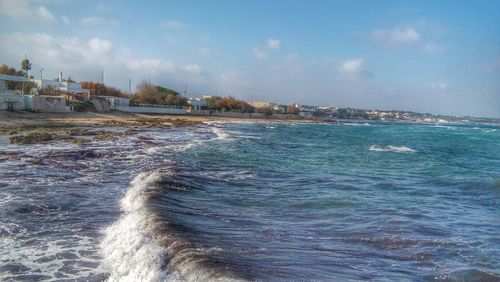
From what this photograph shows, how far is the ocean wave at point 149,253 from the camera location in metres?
6.93

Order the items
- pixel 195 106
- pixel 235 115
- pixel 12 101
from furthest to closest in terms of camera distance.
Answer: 1. pixel 235 115
2. pixel 195 106
3. pixel 12 101

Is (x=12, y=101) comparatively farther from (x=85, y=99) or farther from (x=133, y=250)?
(x=133, y=250)

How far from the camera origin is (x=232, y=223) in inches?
418

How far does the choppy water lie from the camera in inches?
300

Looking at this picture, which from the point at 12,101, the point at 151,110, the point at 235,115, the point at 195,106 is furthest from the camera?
the point at 235,115

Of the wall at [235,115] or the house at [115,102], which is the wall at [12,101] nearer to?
the house at [115,102]

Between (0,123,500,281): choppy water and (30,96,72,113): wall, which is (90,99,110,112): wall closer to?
(30,96,72,113): wall

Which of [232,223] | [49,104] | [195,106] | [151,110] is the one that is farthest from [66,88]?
[232,223]

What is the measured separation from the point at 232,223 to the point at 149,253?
10.3 feet

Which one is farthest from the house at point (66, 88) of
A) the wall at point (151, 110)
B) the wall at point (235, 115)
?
the wall at point (235, 115)

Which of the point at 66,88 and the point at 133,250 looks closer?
the point at 133,250

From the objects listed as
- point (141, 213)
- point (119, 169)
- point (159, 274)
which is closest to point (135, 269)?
point (159, 274)

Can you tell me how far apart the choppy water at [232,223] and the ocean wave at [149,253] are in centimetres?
3

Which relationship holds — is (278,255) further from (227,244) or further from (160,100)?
(160,100)
